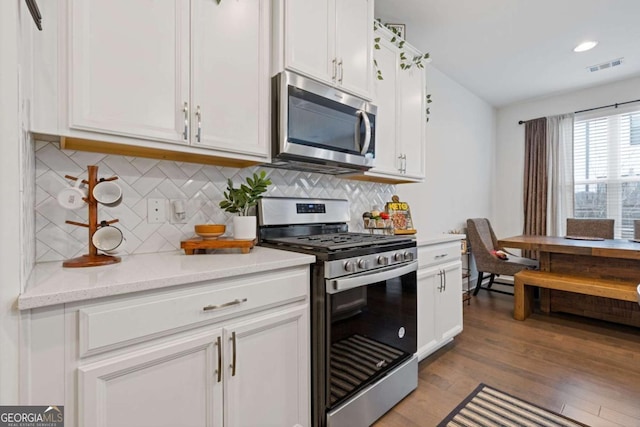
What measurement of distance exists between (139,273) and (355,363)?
3.45 ft

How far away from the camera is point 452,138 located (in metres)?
3.92

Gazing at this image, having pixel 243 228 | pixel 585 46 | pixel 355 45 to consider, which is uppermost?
pixel 585 46

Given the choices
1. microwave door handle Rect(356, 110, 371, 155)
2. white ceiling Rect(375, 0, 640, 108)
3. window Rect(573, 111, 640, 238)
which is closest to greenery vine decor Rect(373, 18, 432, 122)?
white ceiling Rect(375, 0, 640, 108)

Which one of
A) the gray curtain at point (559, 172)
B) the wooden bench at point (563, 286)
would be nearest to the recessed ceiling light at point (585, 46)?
the gray curtain at point (559, 172)

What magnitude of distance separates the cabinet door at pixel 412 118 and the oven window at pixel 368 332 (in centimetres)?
108

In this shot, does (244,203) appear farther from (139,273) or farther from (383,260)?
(383,260)

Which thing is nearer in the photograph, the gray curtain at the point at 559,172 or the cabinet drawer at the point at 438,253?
the cabinet drawer at the point at 438,253

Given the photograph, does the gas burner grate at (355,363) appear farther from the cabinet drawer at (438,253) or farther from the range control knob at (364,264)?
the cabinet drawer at (438,253)

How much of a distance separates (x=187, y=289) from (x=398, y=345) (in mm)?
1273

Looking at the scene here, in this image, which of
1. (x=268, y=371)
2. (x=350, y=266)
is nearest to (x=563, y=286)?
(x=350, y=266)

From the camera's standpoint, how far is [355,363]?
4.91 ft

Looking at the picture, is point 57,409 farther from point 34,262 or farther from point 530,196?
point 530,196

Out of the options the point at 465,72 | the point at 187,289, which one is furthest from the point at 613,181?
the point at 187,289

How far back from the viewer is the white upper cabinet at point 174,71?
112 cm
